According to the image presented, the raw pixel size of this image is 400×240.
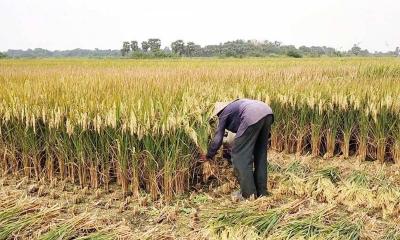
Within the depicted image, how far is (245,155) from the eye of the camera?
15.9 ft

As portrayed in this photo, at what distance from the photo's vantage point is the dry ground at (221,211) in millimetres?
3951

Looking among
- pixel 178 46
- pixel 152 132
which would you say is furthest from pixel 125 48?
pixel 152 132

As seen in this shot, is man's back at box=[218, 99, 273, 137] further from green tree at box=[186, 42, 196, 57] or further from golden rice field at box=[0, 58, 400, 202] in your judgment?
green tree at box=[186, 42, 196, 57]

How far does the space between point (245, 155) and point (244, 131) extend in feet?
0.90

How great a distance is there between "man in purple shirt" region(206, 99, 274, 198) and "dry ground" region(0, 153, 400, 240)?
30 centimetres

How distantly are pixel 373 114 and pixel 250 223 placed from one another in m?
3.23

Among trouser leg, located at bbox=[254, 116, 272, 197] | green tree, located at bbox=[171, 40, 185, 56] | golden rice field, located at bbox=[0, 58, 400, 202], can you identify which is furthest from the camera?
green tree, located at bbox=[171, 40, 185, 56]

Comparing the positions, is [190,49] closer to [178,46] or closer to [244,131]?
[178,46]

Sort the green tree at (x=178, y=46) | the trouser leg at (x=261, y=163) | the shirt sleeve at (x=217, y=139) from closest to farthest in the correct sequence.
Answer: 1. the shirt sleeve at (x=217, y=139)
2. the trouser leg at (x=261, y=163)
3. the green tree at (x=178, y=46)

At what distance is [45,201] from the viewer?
497cm

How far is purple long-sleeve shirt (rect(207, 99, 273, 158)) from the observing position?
15.5ft

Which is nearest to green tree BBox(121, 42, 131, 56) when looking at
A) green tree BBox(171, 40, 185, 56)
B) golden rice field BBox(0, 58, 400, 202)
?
green tree BBox(171, 40, 185, 56)

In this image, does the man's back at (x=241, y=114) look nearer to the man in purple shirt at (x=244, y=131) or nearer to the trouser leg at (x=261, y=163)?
the man in purple shirt at (x=244, y=131)

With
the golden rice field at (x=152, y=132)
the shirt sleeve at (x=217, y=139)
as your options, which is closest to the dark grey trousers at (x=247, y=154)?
the shirt sleeve at (x=217, y=139)
